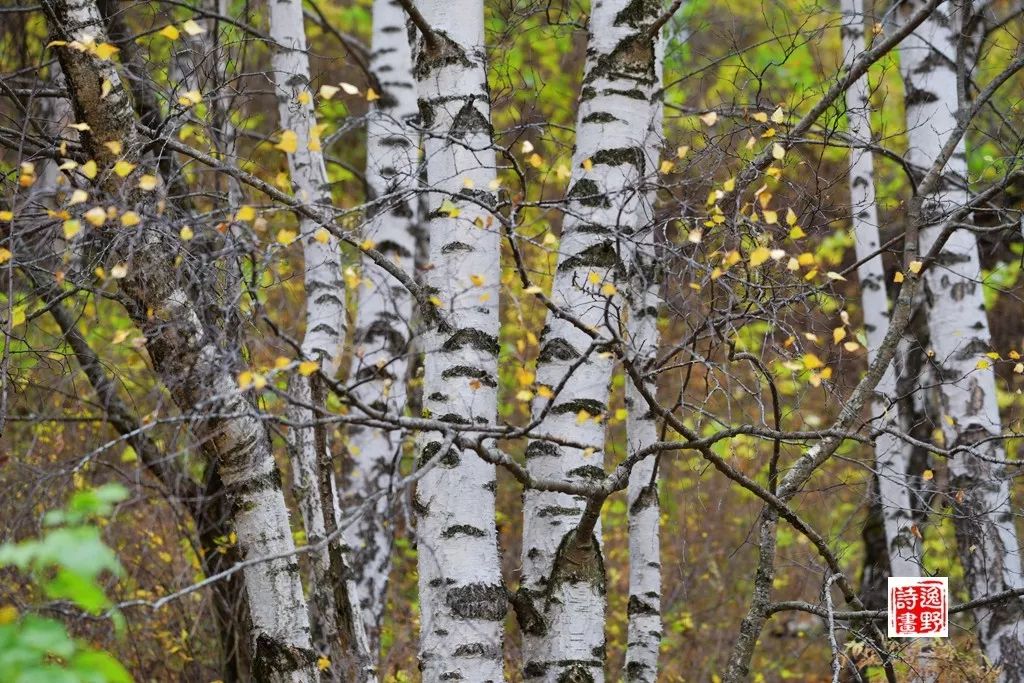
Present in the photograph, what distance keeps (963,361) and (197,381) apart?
395 centimetres

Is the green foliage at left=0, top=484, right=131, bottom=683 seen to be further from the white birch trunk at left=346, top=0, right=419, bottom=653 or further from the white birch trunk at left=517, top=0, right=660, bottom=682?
the white birch trunk at left=346, top=0, right=419, bottom=653

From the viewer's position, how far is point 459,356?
12.1 ft

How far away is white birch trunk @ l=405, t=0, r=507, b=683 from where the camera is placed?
3.51 m

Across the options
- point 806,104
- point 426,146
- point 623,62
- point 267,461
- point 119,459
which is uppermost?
point 806,104

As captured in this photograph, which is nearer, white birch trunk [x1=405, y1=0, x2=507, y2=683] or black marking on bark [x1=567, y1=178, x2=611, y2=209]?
white birch trunk [x1=405, y1=0, x2=507, y2=683]

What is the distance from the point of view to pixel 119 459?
6863 mm

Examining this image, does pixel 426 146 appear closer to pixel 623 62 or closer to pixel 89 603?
pixel 623 62

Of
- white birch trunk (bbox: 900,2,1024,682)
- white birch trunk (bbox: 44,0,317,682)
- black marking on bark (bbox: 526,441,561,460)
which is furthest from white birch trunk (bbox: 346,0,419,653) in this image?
white birch trunk (bbox: 900,2,1024,682)

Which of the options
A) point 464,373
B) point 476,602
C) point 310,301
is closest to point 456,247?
point 464,373

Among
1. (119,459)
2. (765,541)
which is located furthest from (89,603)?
(119,459)

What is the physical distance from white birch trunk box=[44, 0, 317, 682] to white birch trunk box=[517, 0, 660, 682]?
36.2 inches

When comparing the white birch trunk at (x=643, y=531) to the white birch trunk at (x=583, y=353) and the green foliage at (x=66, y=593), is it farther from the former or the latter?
the green foliage at (x=66, y=593)

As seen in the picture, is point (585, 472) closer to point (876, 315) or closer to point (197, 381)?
point (197, 381)

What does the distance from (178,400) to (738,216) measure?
2057 mm
